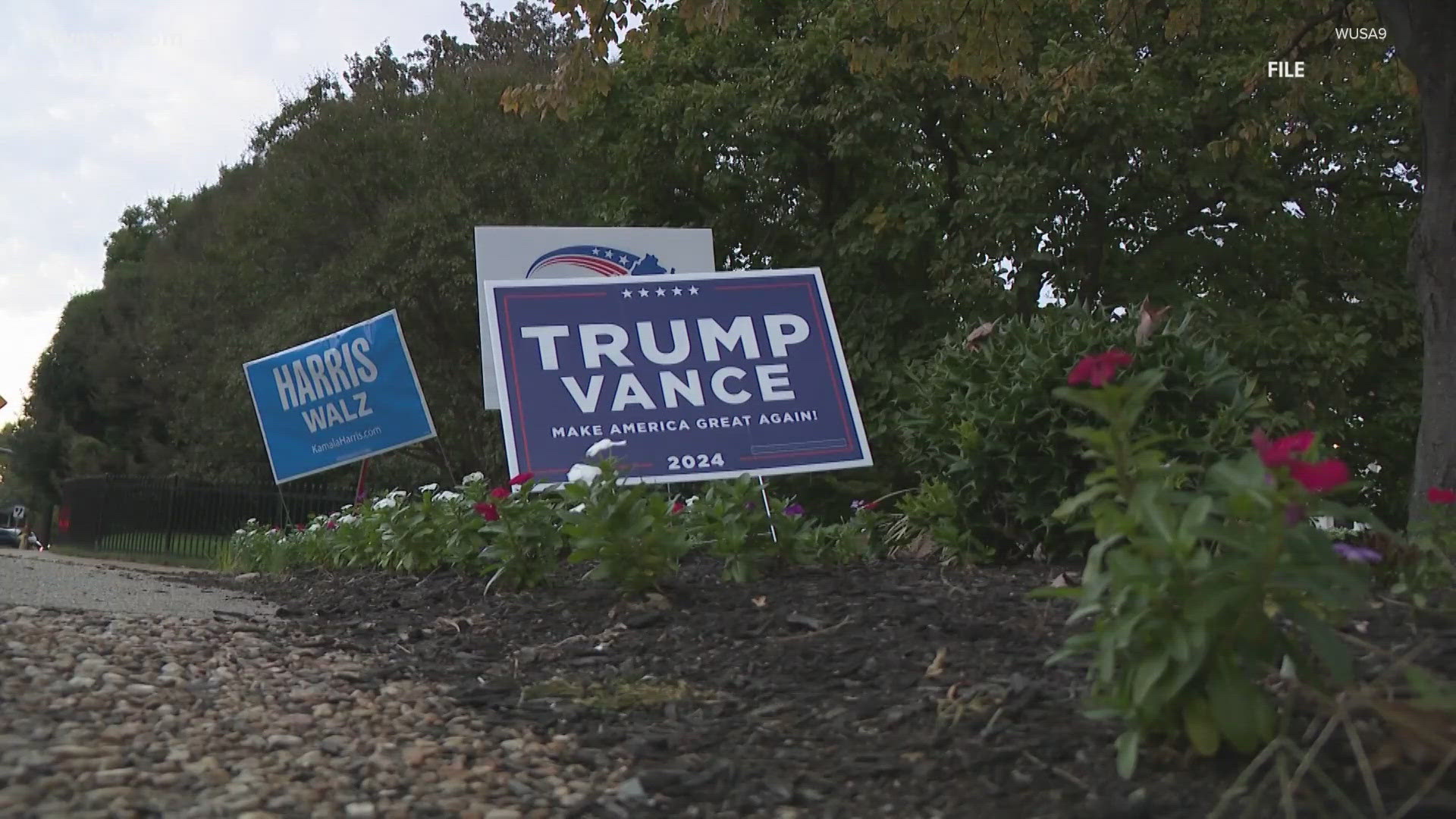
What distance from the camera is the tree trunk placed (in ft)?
20.6

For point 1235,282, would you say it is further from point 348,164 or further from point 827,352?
point 348,164

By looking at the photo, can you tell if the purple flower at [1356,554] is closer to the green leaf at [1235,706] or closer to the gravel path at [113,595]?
the green leaf at [1235,706]

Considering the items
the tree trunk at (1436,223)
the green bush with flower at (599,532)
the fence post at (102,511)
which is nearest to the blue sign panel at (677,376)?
the green bush with flower at (599,532)

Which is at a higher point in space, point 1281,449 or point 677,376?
point 677,376

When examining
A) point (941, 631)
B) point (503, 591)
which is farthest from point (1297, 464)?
point (503, 591)

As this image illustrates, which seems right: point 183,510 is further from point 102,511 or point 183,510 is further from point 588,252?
point 588,252

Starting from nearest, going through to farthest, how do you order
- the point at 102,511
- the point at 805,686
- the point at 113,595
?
1. the point at 805,686
2. the point at 113,595
3. the point at 102,511

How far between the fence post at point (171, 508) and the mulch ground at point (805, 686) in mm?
16656

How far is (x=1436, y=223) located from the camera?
6.35 m

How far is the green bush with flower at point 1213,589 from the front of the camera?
89.3 inches

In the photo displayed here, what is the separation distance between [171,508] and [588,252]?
Answer: 13602 mm

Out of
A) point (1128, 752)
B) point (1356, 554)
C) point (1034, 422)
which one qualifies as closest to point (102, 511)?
point (1034, 422)

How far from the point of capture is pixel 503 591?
5.23 metres

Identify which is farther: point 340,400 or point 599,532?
point 340,400
